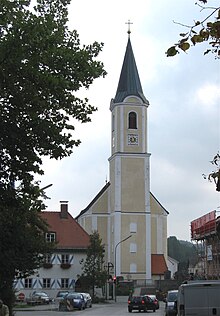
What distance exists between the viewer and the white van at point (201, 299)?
18484 millimetres

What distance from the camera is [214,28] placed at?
652 centimetres

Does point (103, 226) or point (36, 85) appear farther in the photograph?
point (103, 226)

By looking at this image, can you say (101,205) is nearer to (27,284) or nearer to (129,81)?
(129,81)

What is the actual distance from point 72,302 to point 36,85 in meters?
35.4

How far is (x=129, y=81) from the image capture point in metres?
94.2

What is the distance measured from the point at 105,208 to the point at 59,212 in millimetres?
12406

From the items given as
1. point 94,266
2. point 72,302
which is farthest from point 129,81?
point 72,302

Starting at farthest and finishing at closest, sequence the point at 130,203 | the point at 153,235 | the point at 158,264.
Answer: the point at 153,235
the point at 158,264
the point at 130,203

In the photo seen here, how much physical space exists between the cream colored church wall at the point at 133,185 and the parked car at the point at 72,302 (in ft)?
123

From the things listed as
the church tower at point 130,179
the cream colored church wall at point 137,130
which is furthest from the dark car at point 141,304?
the cream colored church wall at point 137,130

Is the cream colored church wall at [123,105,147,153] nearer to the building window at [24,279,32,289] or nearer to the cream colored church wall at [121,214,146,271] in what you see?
the cream colored church wall at [121,214,146,271]

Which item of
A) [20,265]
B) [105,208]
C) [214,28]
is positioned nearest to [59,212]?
[105,208]

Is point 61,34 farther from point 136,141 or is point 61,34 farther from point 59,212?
point 136,141

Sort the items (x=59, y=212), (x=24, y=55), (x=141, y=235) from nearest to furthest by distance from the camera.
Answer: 1. (x=24, y=55)
2. (x=59, y=212)
3. (x=141, y=235)
